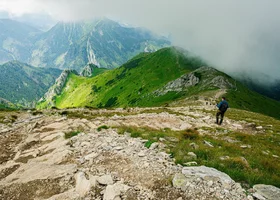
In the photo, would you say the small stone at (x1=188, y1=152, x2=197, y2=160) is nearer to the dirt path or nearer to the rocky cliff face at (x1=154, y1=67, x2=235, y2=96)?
the dirt path

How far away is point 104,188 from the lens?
10055mm

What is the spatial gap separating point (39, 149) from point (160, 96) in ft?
590

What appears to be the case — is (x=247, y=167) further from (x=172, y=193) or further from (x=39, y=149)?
(x=39, y=149)

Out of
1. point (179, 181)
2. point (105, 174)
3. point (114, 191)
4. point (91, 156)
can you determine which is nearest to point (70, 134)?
point (91, 156)

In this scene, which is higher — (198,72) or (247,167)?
(198,72)

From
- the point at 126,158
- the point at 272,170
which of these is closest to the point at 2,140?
the point at 126,158

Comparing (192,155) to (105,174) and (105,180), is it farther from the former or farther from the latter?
(105,180)

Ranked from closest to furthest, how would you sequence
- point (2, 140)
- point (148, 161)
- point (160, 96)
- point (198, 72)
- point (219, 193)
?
point (219, 193) → point (148, 161) → point (2, 140) → point (198, 72) → point (160, 96)

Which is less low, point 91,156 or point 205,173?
point 205,173

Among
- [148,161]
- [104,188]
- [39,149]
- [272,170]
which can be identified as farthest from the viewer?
[39,149]

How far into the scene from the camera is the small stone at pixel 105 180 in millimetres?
10305

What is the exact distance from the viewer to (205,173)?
1047cm

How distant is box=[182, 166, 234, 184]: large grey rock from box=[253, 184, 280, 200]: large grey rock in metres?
1.09

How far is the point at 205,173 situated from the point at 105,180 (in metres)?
4.75
